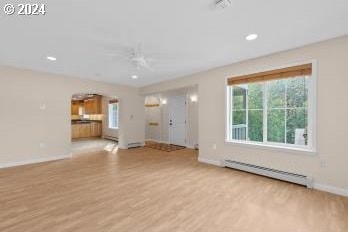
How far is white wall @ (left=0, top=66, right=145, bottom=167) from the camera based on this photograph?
454 centimetres

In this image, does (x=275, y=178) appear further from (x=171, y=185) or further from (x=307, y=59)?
(x=307, y=59)

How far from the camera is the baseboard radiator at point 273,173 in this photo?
3.22m

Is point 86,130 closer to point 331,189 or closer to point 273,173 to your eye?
point 273,173

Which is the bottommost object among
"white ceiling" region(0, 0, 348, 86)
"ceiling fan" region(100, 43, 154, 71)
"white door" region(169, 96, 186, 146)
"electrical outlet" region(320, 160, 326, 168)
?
"electrical outlet" region(320, 160, 326, 168)

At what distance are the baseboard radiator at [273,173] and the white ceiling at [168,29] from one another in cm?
241

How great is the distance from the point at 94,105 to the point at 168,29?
9049 mm

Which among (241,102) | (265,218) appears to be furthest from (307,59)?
(265,218)

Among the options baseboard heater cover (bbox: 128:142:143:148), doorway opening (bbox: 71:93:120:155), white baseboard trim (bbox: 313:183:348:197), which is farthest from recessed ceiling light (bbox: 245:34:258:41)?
doorway opening (bbox: 71:93:120:155)

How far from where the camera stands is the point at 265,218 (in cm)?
226

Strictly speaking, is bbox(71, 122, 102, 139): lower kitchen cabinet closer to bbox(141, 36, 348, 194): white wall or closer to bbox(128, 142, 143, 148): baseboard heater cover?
bbox(128, 142, 143, 148): baseboard heater cover

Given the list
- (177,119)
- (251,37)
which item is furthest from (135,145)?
(251,37)

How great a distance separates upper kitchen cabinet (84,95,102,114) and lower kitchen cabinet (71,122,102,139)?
0.77 meters

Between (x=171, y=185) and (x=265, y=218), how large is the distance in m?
1.62

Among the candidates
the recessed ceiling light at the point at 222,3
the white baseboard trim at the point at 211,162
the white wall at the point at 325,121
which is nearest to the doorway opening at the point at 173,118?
the white baseboard trim at the point at 211,162
